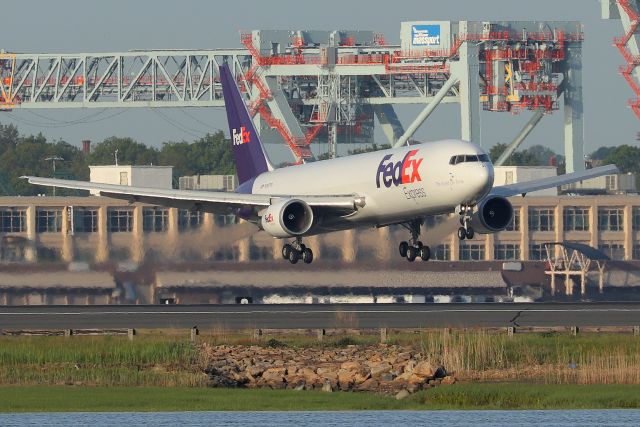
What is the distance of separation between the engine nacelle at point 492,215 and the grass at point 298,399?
53.3ft

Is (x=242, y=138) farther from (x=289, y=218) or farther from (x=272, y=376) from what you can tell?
(x=272, y=376)

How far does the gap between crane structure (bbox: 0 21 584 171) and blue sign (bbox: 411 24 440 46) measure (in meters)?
0.09

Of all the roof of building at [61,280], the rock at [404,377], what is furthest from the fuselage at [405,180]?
the roof of building at [61,280]

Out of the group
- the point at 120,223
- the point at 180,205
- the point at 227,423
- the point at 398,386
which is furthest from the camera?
the point at 120,223

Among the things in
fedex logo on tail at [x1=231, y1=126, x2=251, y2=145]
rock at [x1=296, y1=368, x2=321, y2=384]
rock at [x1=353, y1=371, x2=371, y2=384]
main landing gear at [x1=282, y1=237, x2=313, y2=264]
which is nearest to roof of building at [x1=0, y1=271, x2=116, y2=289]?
fedex logo on tail at [x1=231, y1=126, x2=251, y2=145]

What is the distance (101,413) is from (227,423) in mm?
4807

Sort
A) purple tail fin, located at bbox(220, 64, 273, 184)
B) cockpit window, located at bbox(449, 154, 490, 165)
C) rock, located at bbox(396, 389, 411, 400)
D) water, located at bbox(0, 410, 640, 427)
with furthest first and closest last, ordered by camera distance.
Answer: purple tail fin, located at bbox(220, 64, 273, 184)
cockpit window, located at bbox(449, 154, 490, 165)
rock, located at bbox(396, 389, 411, 400)
water, located at bbox(0, 410, 640, 427)

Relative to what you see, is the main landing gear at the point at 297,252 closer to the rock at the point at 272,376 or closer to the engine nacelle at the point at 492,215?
the engine nacelle at the point at 492,215

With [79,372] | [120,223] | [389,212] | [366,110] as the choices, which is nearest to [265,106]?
[366,110]

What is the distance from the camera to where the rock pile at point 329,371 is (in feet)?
188

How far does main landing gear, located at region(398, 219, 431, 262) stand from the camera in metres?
73.9

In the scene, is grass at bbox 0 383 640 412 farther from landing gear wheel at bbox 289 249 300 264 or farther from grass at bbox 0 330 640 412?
landing gear wheel at bbox 289 249 300 264

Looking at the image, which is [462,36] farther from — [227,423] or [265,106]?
[227,423]

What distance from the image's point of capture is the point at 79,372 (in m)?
58.6
